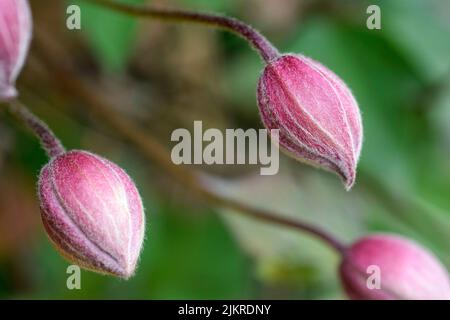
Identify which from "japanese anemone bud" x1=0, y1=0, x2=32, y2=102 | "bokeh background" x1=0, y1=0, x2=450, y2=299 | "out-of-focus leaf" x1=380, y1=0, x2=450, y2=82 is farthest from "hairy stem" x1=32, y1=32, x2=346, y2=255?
"out-of-focus leaf" x1=380, y1=0, x2=450, y2=82

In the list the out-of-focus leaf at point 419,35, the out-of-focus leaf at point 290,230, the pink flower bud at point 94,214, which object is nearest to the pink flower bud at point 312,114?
the pink flower bud at point 94,214

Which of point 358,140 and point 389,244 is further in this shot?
point 389,244

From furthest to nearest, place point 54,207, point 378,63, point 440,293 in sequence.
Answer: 1. point 378,63
2. point 440,293
3. point 54,207

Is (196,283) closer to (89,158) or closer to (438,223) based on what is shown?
(438,223)

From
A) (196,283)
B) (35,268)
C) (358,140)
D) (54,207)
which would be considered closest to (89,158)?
(54,207)

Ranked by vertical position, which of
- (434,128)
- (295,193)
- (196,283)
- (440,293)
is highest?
(434,128)

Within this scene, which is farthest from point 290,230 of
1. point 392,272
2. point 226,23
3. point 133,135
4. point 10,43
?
point 10,43

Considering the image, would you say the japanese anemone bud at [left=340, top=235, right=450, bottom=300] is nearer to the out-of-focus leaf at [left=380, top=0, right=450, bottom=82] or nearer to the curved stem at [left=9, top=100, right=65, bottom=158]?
the curved stem at [left=9, top=100, right=65, bottom=158]
